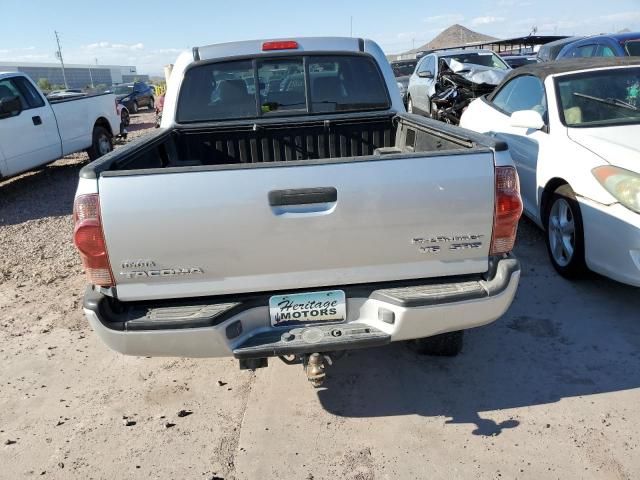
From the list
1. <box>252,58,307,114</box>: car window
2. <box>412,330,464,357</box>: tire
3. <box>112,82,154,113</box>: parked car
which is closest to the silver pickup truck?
<box>412,330,464,357</box>: tire

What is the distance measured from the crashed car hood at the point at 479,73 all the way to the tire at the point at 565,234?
251 inches

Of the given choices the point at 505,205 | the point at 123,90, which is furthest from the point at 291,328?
the point at 123,90

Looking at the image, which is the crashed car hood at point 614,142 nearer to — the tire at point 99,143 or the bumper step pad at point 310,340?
the bumper step pad at point 310,340

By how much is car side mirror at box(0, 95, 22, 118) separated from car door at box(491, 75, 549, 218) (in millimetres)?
7196

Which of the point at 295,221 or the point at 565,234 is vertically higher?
the point at 295,221

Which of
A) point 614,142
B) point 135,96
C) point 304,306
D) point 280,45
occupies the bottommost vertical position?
point 135,96

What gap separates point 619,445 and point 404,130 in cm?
256

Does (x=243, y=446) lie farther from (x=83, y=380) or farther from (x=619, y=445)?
(x=619, y=445)

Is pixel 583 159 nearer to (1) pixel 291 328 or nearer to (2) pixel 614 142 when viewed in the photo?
(2) pixel 614 142

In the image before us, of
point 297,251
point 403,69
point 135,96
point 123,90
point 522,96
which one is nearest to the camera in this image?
point 297,251

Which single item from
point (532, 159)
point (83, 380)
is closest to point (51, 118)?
point (83, 380)

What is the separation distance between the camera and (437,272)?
103 inches

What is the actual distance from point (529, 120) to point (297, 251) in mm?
3227

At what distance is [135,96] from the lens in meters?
26.7
